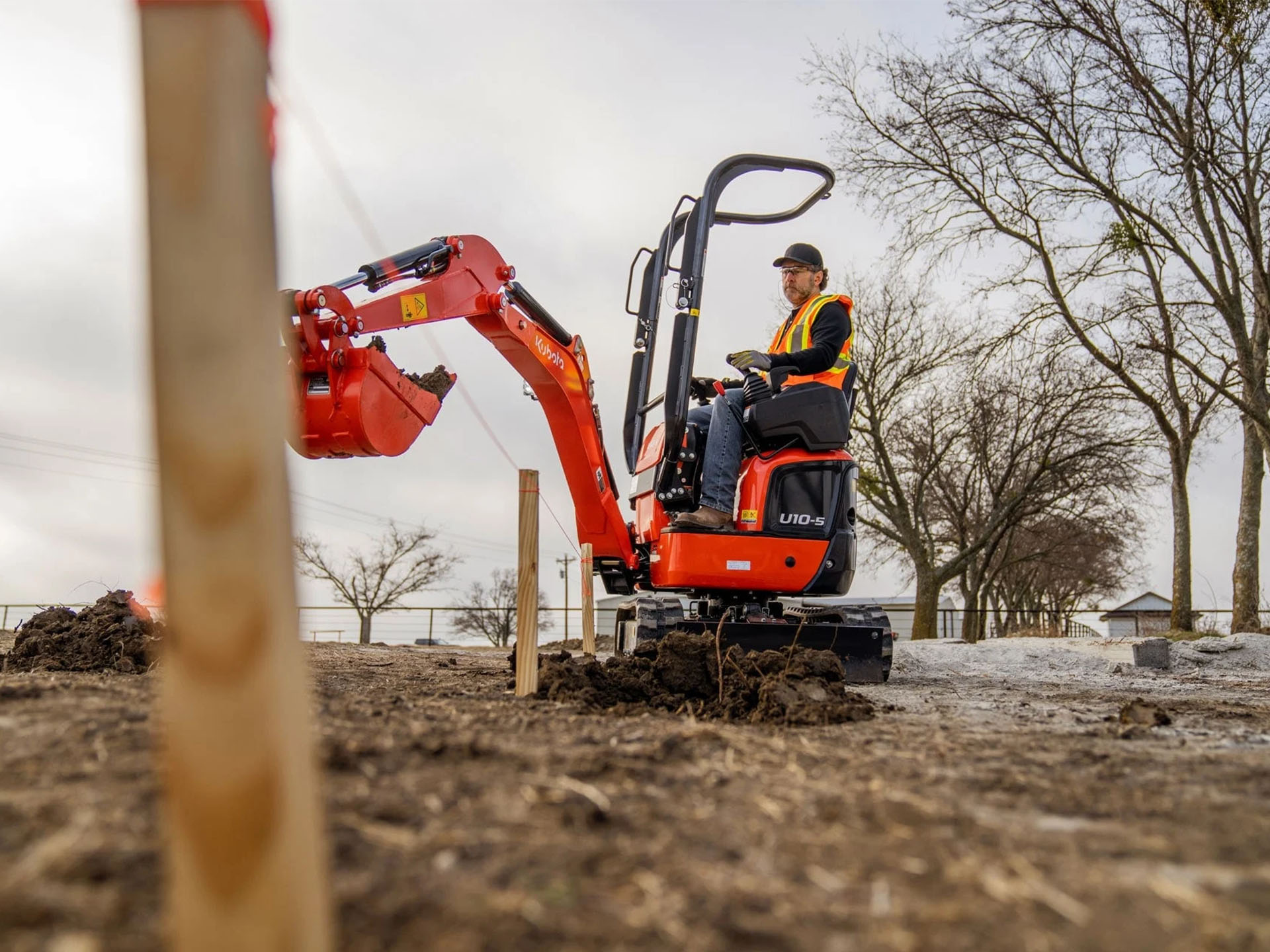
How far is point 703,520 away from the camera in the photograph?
7340 millimetres

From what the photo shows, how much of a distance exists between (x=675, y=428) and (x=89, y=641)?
4301 mm

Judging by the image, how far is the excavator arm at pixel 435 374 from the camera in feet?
20.5

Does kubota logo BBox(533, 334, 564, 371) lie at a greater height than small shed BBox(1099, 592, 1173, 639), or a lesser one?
greater

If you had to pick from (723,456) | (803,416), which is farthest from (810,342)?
(723,456)

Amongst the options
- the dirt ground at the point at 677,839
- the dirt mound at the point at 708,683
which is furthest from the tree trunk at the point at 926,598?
the dirt ground at the point at 677,839

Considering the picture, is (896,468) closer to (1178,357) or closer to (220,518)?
(1178,357)

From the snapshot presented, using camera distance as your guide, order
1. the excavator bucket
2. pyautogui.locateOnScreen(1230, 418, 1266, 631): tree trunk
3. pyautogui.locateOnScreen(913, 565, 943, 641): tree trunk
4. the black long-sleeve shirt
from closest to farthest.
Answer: the excavator bucket → the black long-sleeve shirt → pyautogui.locateOnScreen(1230, 418, 1266, 631): tree trunk → pyautogui.locateOnScreen(913, 565, 943, 641): tree trunk

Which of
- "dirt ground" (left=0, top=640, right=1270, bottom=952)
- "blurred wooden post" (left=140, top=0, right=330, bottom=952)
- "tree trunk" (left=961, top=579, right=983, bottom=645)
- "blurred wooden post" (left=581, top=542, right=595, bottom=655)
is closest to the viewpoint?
"blurred wooden post" (left=140, top=0, right=330, bottom=952)

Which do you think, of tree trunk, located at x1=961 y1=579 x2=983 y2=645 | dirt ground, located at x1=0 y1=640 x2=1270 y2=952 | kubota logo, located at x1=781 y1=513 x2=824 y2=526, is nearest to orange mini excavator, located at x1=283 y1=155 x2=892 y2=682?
kubota logo, located at x1=781 y1=513 x2=824 y2=526

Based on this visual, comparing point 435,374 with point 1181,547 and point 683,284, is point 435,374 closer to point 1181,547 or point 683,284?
point 683,284

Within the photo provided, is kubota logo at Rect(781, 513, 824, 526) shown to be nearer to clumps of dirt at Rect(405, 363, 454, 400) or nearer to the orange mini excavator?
the orange mini excavator

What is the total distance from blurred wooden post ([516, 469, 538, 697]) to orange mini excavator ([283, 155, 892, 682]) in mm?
1905

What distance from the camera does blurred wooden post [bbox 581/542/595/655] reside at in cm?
925

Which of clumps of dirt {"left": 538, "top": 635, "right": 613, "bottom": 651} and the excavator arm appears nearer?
the excavator arm
